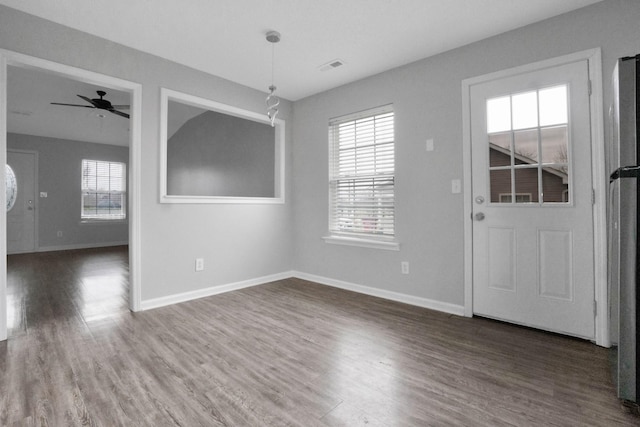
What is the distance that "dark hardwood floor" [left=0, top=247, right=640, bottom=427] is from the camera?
1.51 metres

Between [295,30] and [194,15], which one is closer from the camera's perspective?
[194,15]

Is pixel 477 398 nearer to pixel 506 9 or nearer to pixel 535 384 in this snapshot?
pixel 535 384

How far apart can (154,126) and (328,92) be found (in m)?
2.10

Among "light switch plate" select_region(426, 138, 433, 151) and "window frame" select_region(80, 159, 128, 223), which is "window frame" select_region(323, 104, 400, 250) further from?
"window frame" select_region(80, 159, 128, 223)

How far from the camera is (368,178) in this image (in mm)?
3697

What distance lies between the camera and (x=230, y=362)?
6.64ft

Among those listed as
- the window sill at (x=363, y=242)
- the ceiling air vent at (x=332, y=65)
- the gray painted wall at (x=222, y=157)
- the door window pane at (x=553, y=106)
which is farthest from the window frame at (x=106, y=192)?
the door window pane at (x=553, y=106)

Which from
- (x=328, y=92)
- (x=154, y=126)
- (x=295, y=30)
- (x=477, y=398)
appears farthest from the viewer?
(x=328, y=92)

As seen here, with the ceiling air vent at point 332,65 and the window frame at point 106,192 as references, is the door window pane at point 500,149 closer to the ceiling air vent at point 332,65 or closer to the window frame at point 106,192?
the ceiling air vent at point 332,65

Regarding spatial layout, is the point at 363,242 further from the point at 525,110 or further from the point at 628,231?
the point at 628,231

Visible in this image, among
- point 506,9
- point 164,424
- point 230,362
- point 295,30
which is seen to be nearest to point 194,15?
point 295,30

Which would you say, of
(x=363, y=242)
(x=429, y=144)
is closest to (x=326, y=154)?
(x=363, y=242)

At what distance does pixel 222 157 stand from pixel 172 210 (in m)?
2.72

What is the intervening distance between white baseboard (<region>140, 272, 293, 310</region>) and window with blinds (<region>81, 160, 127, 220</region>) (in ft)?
20.2
